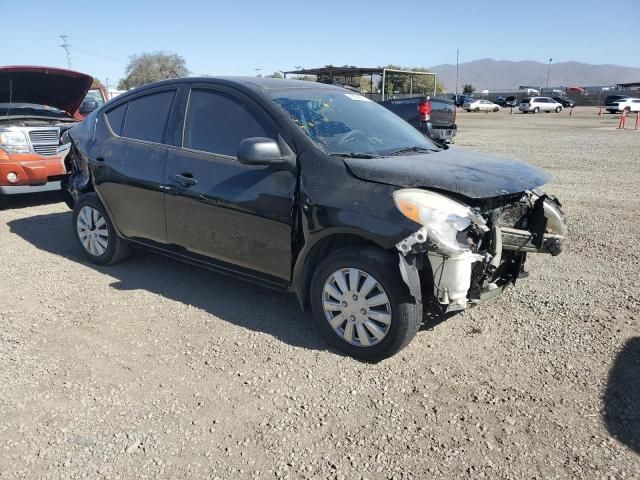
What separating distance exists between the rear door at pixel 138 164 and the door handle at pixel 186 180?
214 millimetres

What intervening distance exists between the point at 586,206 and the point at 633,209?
595 millimetres

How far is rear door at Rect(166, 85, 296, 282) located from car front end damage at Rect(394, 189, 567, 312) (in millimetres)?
914

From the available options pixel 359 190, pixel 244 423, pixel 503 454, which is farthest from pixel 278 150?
pixel 503 454

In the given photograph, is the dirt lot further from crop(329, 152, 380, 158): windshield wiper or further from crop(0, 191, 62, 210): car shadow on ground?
crop(0, 191, 62, 210): car shadow on ground

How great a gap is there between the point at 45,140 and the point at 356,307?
235 inches

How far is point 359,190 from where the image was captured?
3277mm

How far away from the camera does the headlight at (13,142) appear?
6953mm

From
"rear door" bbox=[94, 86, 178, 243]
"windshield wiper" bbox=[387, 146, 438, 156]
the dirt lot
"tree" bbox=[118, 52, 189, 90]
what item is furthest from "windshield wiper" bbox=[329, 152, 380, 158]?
"tree" bbox=[118, 52, 189, 90]

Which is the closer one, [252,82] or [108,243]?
[252,82]

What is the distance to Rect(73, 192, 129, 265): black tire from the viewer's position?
4.96 metres

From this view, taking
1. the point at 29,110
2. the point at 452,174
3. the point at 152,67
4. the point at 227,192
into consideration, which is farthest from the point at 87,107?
the point at 152,67

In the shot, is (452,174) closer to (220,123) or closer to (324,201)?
(324,201)

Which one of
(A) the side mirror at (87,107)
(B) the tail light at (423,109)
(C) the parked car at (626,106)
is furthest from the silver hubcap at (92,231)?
(C) the parked car at (626,106)

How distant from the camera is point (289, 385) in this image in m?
3.16
